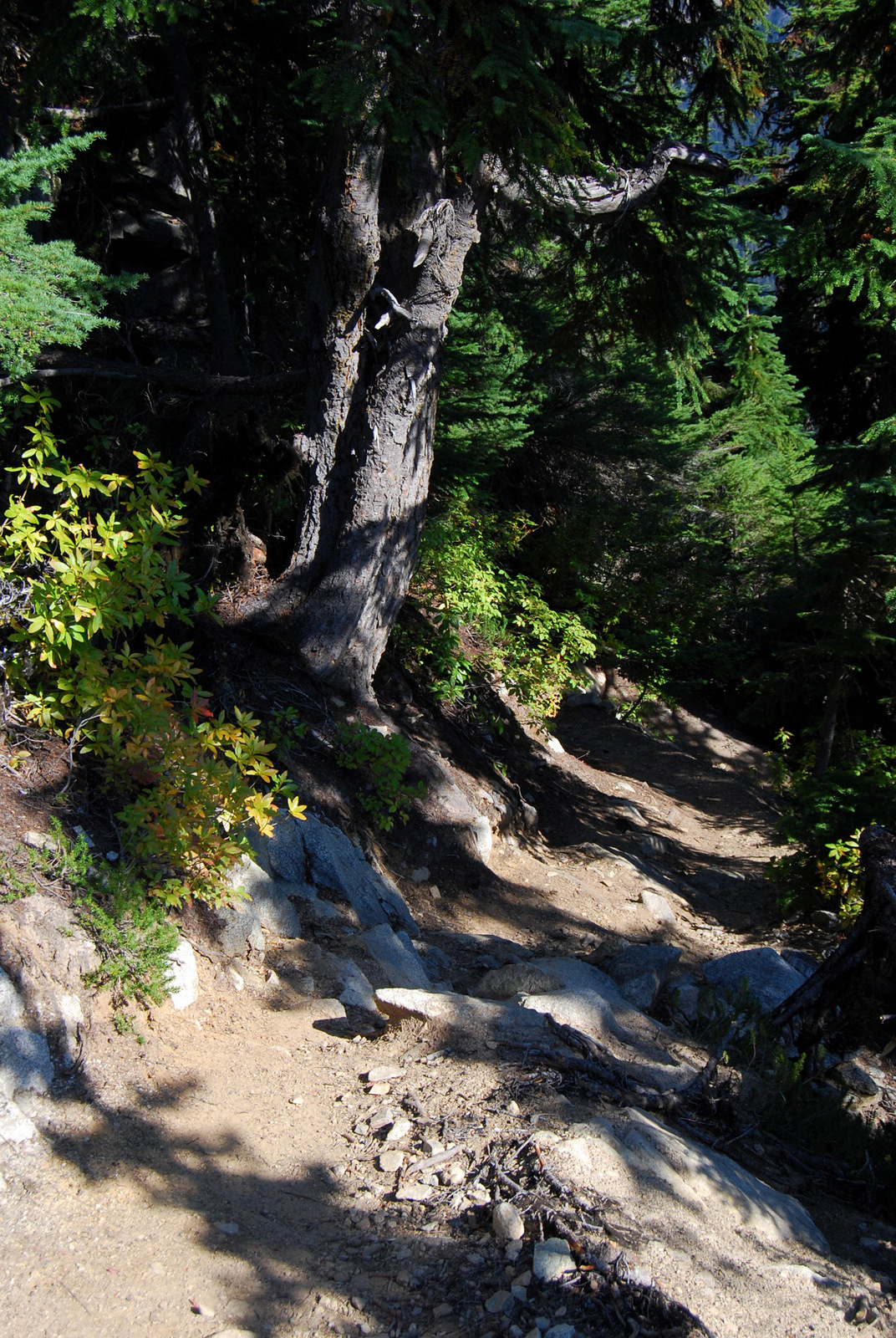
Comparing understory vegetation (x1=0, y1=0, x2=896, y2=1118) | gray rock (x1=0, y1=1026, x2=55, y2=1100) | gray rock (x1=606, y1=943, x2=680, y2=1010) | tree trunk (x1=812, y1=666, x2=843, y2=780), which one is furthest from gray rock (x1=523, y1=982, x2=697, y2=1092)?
tree trunk (x1=812, y1=666, x2=843, y2=780)

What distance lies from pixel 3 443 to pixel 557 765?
22.6 feet

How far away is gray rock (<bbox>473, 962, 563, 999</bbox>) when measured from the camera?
14.9 feet

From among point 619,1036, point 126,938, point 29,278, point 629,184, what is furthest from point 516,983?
point 629,184

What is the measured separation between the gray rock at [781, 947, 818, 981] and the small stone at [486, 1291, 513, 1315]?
15.8 feet

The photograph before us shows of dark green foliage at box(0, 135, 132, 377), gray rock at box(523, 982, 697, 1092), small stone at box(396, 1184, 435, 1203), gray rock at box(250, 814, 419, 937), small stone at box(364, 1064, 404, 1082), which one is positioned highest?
dark green foliage at box(0, 135, 132, 377)

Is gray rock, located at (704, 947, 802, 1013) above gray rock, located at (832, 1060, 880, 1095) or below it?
above

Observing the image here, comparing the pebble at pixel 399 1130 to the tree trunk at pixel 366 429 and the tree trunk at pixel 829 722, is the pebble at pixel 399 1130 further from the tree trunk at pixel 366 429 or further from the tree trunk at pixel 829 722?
the tree trunk at pixel 829 722

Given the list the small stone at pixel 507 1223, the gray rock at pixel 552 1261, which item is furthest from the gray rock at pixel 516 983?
the gray rock at pixel 552 1261

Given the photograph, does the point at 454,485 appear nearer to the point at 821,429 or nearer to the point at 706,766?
the point at 706,766

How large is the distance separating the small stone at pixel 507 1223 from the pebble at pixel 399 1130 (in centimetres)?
53

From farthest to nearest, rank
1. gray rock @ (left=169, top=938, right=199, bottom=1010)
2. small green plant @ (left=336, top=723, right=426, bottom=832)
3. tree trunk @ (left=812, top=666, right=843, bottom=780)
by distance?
tree trunk @ (left=812, top=666, right=843, bottom=780) < small green plant @ (left=336, top=723, right=426, bottom=832) < gray rock @ (left=169, top=938, right=199, bottom=1010)

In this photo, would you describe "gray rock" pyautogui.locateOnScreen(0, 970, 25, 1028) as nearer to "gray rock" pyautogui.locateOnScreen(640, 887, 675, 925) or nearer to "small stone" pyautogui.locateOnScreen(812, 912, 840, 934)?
"gray rock" pyautogui.locateOnScreen(640, 887, 675, 925)

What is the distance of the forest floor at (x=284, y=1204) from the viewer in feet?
7.39

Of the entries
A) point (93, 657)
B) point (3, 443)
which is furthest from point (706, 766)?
point (93, 657)
